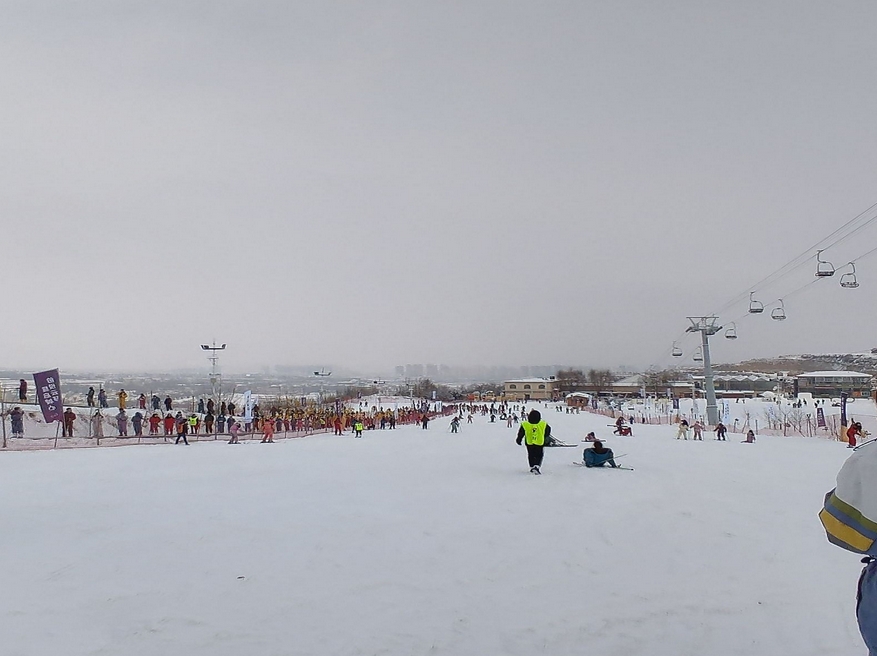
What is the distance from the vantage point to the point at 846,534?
234 centimetres

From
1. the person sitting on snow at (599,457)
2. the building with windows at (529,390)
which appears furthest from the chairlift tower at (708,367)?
the building with windows at (529,390)

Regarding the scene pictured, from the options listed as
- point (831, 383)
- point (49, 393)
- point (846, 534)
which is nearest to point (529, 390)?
point (831, 383)

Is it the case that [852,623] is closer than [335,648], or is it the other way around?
[335,648]

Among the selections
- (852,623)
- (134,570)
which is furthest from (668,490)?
(134,570)

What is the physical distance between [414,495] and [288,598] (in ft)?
14.1

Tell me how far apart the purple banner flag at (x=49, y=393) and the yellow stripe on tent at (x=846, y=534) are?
22.4m

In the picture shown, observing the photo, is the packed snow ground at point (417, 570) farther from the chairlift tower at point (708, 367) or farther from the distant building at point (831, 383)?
the distant building at point (831, 383)

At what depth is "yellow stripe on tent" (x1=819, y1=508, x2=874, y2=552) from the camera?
2.30m

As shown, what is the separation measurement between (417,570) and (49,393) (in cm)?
1946

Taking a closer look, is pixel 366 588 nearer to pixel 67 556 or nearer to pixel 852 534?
pixel 67 556

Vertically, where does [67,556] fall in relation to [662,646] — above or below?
above

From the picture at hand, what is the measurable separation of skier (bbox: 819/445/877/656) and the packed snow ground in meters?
1.68

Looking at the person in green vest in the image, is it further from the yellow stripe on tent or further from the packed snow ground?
the yellow stripe on tent

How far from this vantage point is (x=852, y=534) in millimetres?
2322
